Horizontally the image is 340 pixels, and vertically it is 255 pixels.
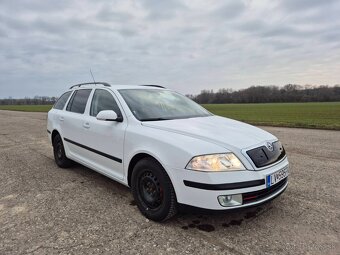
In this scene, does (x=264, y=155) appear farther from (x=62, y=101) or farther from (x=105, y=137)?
(x=62, y=101)

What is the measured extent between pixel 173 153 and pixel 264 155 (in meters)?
1.00

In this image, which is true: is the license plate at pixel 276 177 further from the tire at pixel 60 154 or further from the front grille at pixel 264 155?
the tire at pixel 60 154

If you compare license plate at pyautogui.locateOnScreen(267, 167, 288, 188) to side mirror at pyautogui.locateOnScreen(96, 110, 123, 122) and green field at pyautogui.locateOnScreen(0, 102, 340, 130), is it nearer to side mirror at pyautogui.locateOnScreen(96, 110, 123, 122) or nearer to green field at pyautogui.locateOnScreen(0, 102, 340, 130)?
side mirror at pyautogui.locateOnScreen(96, 110, 123, 122)

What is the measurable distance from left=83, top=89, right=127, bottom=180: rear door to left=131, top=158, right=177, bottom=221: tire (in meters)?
0.42

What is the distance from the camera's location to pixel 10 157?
7004mm

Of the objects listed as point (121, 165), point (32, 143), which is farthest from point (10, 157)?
point (121, 165)

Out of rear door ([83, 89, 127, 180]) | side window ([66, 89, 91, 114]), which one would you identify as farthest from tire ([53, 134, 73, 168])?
rear door ([83, 89, 127, 180])

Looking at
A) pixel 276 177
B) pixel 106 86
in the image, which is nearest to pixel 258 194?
pixel 276 177

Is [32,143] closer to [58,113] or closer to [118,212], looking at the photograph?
[58,113]

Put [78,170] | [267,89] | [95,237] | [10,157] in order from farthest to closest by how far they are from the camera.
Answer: [267,89], [10,157], [78,170], [95,237]

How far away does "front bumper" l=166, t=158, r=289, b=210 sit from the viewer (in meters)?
2.73

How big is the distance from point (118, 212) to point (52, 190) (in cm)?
147

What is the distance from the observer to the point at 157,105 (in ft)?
13.5

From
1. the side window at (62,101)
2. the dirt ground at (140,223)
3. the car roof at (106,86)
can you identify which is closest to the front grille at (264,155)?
the dirt ground at (140,223)
